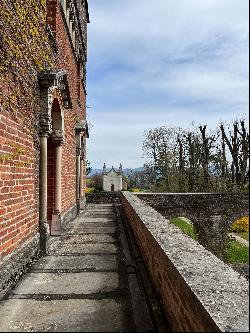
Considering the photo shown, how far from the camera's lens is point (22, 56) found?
5.24 metres

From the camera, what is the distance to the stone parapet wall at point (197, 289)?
2.04 m

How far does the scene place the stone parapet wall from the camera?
2.04 m

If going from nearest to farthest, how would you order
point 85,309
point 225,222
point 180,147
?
point 85,309 → point 225,222 → point 180,147

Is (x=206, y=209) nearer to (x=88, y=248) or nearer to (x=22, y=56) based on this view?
(x=88, y=248)

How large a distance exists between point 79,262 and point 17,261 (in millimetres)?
1152

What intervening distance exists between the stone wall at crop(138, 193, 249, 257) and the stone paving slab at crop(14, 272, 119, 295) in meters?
15.0

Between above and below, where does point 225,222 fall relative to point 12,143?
below

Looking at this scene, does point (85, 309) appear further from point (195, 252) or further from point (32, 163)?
point (32, 163)

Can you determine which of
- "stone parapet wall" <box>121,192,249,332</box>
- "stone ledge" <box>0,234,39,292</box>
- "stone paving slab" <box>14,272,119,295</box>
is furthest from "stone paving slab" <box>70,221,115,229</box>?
"stone parapet wall" <box>121,192,249,332</box>

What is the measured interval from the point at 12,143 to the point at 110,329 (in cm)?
281

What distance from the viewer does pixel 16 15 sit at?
4922mm

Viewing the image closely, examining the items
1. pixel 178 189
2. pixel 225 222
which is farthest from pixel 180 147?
pixel 225 222

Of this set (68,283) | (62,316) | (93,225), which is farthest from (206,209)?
(62,316)

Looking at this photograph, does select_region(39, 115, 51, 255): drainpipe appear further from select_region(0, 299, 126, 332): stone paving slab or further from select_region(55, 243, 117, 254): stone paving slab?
select_region(0, 299, 126, 332): stone paving slab
